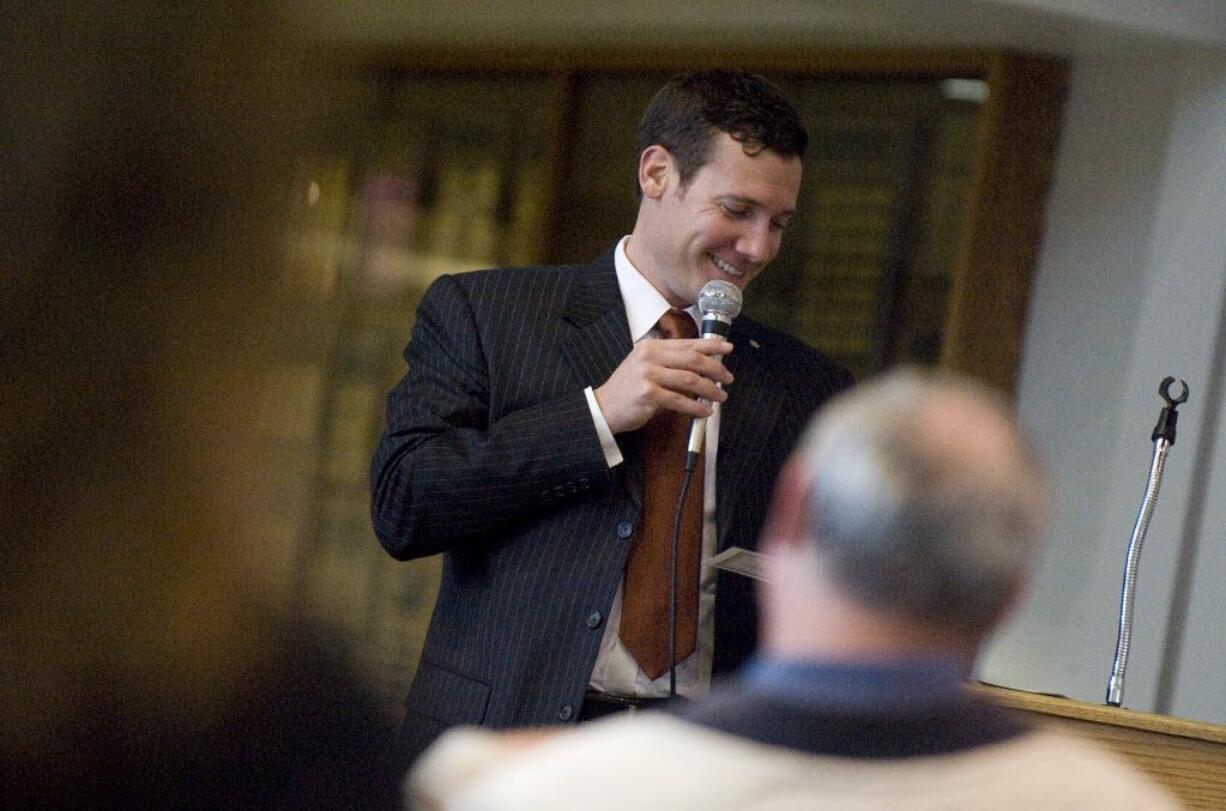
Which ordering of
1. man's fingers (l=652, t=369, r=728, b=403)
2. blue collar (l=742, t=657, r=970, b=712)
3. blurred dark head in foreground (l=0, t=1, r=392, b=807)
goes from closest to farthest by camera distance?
blue collar (l=742, t=657, r=970, b=712) → man's fingers (l=652, t=369, r=728, b=403) → blurred dark head in foreground (l=0, t=1, r=392, b=807)

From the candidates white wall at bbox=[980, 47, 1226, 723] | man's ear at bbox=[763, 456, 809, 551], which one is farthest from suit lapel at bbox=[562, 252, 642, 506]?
white wall at bbox=[980, 47, 1226, 723]

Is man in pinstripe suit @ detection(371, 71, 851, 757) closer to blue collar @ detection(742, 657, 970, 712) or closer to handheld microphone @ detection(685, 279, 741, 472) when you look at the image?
handheld microphone @ detection(685, 279, 741, 472)

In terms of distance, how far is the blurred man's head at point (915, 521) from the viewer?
1.05m

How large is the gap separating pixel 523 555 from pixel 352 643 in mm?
391

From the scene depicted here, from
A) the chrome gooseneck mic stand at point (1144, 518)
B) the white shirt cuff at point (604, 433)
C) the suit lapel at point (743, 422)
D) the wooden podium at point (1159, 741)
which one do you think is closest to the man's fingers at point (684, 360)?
the white shirt cuff at point (604, 433)

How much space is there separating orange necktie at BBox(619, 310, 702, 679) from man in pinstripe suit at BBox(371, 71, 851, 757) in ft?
0.06

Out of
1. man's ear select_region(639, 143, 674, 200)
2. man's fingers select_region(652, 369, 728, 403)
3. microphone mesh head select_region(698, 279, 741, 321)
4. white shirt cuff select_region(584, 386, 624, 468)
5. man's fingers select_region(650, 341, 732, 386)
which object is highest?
man's ear select_region(639, 143, 674, 200)

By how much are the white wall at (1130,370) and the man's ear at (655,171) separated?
2687mm

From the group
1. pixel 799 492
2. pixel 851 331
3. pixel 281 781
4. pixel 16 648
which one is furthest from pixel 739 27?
pixel 799 492

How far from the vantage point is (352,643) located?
1.98m

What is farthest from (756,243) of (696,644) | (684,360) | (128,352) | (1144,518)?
(128,352)

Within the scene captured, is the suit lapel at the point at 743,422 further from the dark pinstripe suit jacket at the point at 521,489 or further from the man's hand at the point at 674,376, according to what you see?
the man's hand at the point at 674,376

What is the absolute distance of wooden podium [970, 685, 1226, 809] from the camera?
2.21m

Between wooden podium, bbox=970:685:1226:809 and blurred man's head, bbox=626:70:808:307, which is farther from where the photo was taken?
blurred man's head, bbox=626:70:808:307
